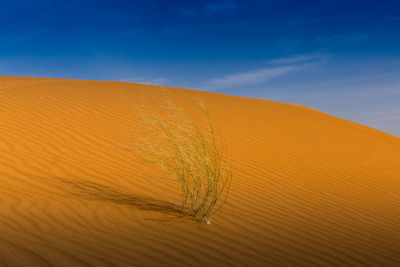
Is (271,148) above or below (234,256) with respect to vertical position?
above

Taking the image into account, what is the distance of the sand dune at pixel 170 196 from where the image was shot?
3131mm

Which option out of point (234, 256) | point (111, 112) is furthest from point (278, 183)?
point (111, 112)

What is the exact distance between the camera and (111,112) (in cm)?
912

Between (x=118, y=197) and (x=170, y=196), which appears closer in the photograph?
(x=118, y=197)

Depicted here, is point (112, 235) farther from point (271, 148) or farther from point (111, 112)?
point (111, 112)

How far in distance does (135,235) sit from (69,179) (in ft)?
7.52

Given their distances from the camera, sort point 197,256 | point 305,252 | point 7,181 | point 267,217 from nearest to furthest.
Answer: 1. point 197,256
2. point 305,252
3. point 267,217
4. point 7,181

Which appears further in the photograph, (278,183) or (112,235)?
(278,183)

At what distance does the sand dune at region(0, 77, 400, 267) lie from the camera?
3.13 meters

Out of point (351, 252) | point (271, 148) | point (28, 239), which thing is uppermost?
point (271, 148)

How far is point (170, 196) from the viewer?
4.84m

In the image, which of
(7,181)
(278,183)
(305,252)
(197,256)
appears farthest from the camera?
(278,183)

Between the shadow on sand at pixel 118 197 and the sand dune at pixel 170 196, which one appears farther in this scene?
the shadow on sand at pixel 118 197

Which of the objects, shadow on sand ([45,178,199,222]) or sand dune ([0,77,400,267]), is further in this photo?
shadow on sand ([45,178,199,222])
